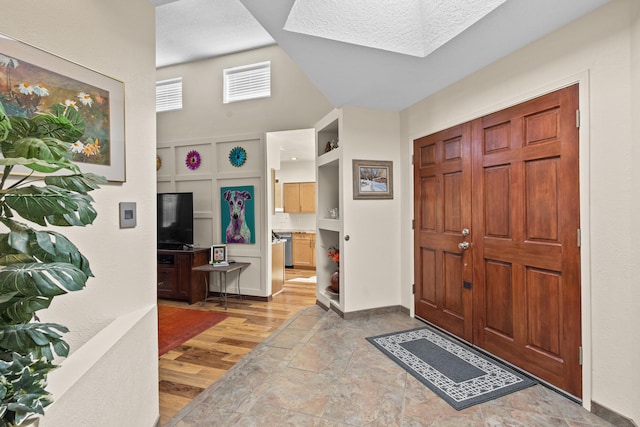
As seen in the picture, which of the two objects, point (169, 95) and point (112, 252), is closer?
point (112, 252)

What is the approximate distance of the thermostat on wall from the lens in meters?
1.59

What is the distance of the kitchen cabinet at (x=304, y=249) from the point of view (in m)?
6.85

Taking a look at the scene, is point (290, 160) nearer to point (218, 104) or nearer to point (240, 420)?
point (218, 104)

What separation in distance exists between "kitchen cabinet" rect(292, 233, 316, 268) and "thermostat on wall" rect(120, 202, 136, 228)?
529cm

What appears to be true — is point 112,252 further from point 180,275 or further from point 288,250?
point 288,250

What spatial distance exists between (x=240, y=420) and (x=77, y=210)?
5.24 feet

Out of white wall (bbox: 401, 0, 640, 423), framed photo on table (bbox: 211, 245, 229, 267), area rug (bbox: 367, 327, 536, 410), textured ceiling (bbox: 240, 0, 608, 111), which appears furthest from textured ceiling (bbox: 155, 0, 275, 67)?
area rug (bbox: 367, 327, 536, 410)

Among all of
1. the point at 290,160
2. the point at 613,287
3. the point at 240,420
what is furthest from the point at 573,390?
the point at 290,160

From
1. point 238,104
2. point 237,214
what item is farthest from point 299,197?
point 238,104

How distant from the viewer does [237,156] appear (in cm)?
469

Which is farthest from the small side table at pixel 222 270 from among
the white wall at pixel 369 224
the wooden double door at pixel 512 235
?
the wooden double door at pixel 512 235

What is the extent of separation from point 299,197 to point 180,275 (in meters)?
3.45

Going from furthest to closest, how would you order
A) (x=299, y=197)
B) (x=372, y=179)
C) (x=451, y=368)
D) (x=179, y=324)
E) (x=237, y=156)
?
1. (x=299, y=197)
2. (x=237, y=156)
3. (x=179, y=324)
4. (x=372, y=179)
5. (x=451, y=368)

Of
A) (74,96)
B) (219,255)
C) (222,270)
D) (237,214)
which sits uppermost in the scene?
(74,96)
